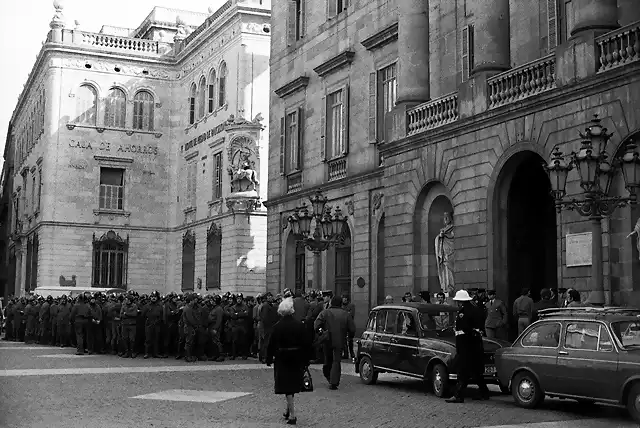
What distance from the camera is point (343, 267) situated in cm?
3341

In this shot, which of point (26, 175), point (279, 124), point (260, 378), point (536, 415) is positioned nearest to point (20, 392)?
point (260, 378)

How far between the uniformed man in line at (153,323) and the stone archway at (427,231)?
747 cm

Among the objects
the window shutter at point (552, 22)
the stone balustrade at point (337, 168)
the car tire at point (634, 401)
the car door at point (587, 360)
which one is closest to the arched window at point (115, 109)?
the stone balustrade at point (337, 168)

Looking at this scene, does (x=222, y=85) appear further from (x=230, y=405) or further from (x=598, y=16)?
(x=230, y=405)

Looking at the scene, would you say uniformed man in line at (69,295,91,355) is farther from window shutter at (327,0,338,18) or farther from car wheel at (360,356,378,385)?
window shutter at (327,0,338,18)

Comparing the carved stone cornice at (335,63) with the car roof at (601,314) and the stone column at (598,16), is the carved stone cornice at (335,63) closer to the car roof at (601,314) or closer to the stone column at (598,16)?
the stone column at (598,16)

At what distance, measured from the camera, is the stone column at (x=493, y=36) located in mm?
23031

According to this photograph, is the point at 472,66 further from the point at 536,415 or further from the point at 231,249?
the point at 231,249

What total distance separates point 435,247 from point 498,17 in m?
6.14

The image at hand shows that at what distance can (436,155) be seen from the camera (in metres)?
24.6

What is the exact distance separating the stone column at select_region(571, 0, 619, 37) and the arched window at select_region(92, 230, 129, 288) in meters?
43.6

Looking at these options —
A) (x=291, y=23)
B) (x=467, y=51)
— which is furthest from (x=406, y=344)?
(x=291, y=23)

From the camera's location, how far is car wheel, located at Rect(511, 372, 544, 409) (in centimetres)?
1480

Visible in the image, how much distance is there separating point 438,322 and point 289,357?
4981mm
